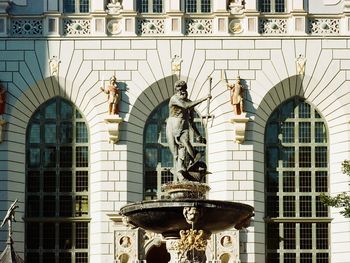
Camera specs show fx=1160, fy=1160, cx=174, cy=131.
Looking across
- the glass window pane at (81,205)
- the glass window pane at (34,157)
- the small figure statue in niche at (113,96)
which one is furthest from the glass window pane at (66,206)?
the small figure statue in niche at (113,96)

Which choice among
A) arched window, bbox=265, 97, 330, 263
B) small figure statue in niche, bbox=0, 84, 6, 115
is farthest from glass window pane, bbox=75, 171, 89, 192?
arched window, bbox=265, 97, 330, 263

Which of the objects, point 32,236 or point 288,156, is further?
point 288,156

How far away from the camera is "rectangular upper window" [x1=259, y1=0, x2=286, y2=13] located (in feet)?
177

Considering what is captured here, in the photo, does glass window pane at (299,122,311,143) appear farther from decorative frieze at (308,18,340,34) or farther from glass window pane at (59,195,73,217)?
glass window pane at (59,195,73,217)

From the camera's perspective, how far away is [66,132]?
5350 cm

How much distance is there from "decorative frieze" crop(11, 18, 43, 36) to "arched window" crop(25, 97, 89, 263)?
10.7ft

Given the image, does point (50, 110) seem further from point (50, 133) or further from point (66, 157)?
point (66, 157)

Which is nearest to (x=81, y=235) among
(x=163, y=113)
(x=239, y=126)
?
(x=163, y=113)

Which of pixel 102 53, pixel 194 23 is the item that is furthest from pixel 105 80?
pixel 194 23

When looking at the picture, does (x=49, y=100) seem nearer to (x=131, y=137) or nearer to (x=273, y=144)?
(x=131, y=137)

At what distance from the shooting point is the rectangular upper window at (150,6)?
176 feet

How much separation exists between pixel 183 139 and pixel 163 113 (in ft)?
69.6

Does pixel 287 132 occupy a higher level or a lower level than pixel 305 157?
higher

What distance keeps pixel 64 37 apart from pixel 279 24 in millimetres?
9889
